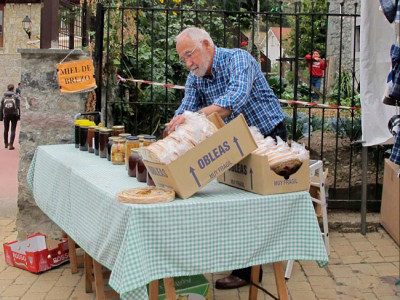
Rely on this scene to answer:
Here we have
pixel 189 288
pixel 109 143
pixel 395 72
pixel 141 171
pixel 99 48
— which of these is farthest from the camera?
pixel 99 48

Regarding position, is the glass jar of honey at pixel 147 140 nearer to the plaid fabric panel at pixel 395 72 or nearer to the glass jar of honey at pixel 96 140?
the glass jar of honey at pixel 96 140

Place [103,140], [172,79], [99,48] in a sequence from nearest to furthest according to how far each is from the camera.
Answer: [103,140]
[99,48]
[172,79]

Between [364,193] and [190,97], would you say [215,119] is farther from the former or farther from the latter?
[364,193]

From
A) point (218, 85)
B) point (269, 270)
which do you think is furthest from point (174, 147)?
point (269, 270)

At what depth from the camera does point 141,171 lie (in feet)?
10.2

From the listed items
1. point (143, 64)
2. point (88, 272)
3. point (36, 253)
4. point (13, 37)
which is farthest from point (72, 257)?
point (13, 37)

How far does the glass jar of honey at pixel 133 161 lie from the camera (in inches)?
126

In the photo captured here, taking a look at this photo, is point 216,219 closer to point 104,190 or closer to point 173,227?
point 173,227

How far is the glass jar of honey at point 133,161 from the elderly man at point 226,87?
0.80 feet

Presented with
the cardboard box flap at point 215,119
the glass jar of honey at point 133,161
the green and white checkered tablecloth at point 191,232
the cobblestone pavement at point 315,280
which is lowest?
the cobblestone pavement at point 315,280

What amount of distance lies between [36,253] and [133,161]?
163 cm

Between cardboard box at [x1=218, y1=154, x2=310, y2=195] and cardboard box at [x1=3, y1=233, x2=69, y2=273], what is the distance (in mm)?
2131

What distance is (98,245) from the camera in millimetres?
2830

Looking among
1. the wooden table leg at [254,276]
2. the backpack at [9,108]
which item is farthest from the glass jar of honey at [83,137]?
the backpack at [9,108]
